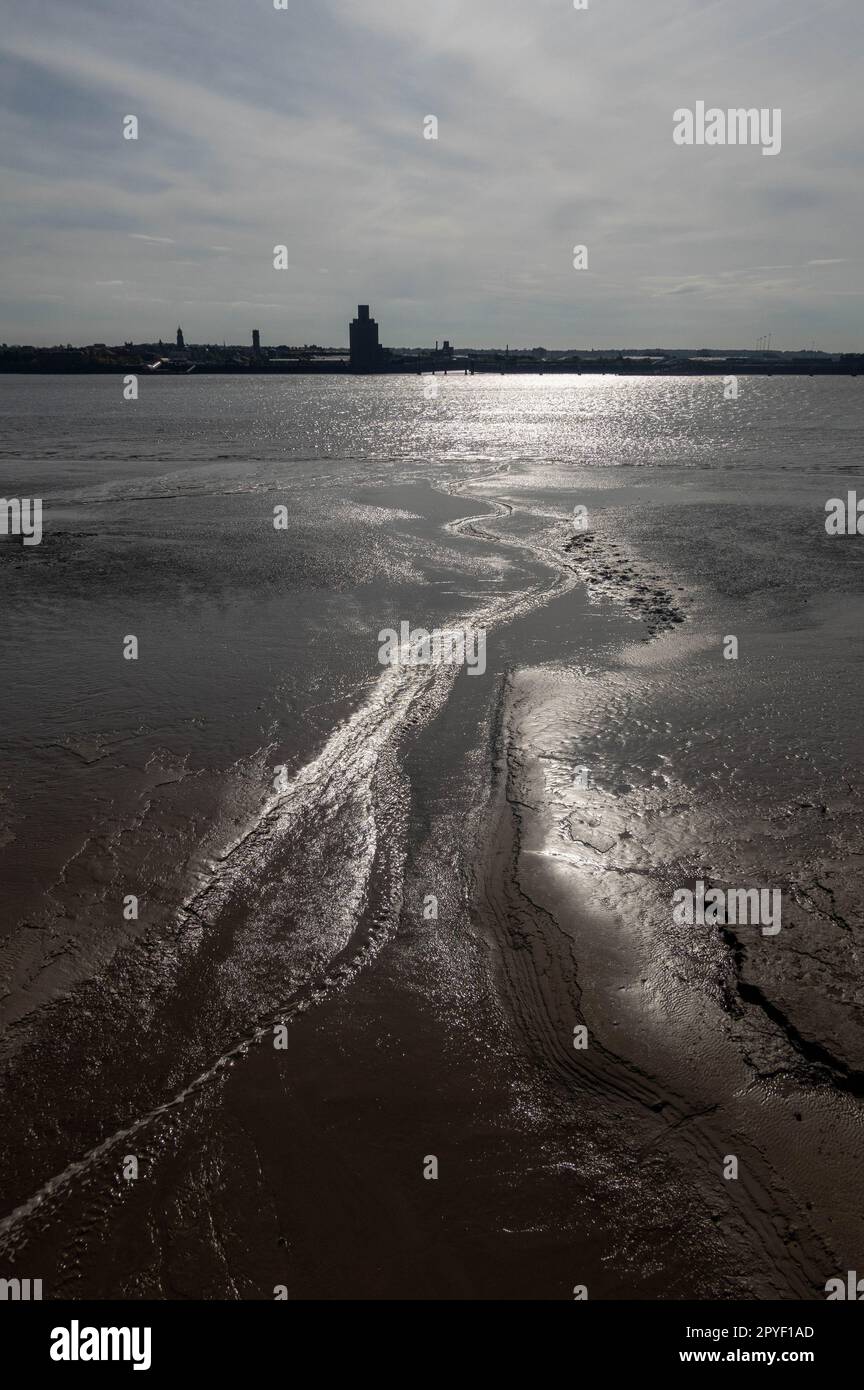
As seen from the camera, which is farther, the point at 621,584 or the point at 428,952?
the point at 621,584

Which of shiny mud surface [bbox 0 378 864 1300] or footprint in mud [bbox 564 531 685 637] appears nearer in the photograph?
shiny mud surface [bbox 0 378 864 1300]

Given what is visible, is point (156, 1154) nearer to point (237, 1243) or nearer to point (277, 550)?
point (237, 1243)

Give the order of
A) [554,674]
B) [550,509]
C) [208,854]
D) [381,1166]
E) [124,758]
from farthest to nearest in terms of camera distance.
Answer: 1. [550,509]
2. [554,674]
3. [124,758]
4. [208,854]
5. [381,1166]

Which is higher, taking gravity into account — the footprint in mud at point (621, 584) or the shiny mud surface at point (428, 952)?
the footprint in mud at point (621, 584)

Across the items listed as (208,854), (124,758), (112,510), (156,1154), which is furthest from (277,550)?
(156,1154)

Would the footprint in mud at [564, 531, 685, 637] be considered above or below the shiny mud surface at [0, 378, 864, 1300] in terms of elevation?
above

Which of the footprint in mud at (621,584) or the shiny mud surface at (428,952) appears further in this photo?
the footprint in mud at (621,584)

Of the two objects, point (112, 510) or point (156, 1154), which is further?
point (112, 510)

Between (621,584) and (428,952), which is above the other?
(621,584)
